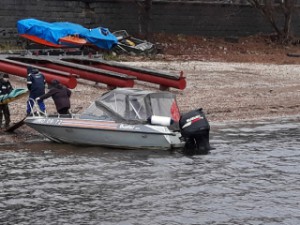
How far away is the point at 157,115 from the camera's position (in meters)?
18.0

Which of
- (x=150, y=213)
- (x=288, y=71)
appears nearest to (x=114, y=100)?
(x=150, y=213)

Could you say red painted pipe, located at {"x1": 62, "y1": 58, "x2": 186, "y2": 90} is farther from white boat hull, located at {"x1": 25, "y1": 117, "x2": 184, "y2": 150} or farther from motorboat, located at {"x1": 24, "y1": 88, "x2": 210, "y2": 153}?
white boat hull, located at {"x1": 25, "y1": 117, "x2": 184, "y2": 150}

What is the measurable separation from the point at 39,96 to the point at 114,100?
2533 mm

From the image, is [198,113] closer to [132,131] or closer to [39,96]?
[132,131]

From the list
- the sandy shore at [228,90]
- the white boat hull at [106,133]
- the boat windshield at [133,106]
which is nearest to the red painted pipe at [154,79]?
the sandy shore at [228,90]

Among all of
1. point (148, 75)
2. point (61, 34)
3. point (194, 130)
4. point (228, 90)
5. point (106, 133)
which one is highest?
point (61, 34)

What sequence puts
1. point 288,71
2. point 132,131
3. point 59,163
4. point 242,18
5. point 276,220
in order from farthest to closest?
point 242,18
point 288,71
point 132,131
point 59,163
point 276,220

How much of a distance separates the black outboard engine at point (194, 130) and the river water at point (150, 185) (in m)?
0.32

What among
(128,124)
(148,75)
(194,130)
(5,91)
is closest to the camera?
(194,130)

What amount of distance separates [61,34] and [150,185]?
18840mm

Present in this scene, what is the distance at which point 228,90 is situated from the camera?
2780 centimetres

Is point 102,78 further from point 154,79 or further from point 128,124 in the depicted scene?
point 128,124

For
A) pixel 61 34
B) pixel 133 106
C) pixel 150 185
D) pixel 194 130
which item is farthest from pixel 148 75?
pixel 150 185

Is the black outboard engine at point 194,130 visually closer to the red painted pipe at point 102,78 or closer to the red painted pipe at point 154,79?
the red painted pipe at point 102,78
